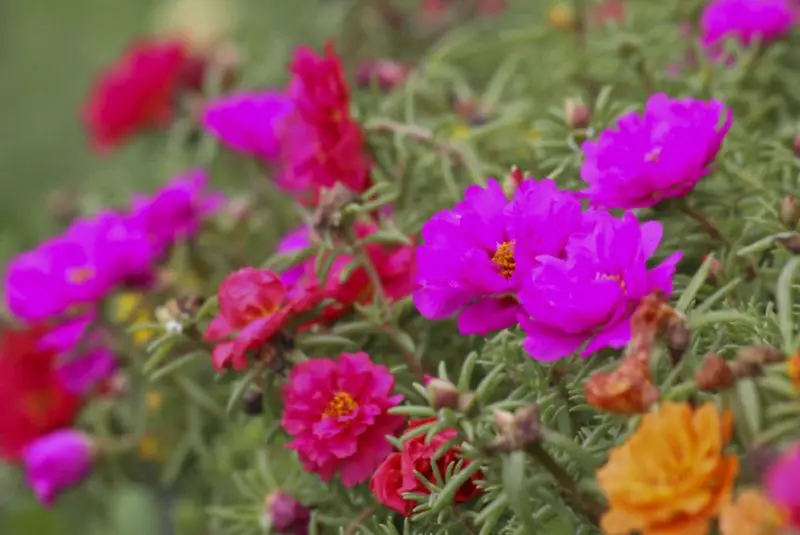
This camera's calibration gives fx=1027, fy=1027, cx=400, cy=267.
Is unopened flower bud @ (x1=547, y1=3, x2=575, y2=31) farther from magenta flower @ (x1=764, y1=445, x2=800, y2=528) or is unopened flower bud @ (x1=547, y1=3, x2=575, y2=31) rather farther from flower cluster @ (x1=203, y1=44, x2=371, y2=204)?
magenta flower @ (x1=764, y1=445, x2=800, y2=528)

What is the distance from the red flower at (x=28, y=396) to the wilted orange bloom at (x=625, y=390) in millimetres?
749

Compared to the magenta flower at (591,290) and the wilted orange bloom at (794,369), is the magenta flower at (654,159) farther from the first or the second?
the wilted orange bloom at (794,369)

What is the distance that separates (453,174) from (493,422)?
0.42m

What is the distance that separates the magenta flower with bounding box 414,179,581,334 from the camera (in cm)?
68

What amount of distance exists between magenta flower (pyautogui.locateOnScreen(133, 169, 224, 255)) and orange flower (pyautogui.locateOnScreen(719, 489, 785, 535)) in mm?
770

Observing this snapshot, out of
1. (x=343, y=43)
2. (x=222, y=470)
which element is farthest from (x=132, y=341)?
(x=343, y=43)

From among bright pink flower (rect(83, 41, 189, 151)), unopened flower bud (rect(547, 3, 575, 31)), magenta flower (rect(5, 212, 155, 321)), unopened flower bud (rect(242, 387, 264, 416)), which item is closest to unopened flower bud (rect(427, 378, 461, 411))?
unopened flower bud (rect(242, 387, 264, 416))

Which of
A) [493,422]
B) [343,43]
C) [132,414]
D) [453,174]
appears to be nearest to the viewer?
[493,422]

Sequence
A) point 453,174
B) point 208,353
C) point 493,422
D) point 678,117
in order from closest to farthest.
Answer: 1. point 493,422
2. point 678,117
3. point 208,353
4. point 453,174

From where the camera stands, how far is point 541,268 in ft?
2.12

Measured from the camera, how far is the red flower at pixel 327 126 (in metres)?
0.85

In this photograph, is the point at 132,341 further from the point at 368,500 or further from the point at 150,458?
the point at 368,500

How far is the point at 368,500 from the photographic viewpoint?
0.78 meters

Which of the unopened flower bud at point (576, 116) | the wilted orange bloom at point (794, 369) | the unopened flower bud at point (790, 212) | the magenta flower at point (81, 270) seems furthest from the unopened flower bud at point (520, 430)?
the magenta flower at point (81, 270)
